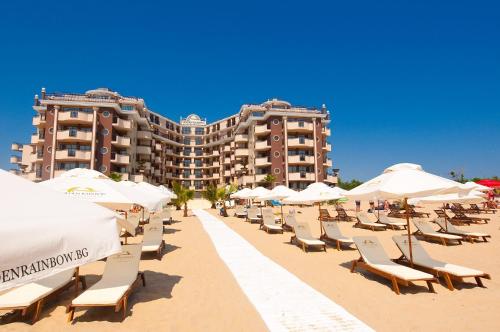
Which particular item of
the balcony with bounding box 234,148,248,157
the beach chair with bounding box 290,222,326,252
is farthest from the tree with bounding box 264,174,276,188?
the beach chair with bounding box 290,222,326,252

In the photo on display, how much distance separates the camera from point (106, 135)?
42.0m

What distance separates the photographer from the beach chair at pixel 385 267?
6.45 metres

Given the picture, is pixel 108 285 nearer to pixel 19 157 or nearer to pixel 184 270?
pixel 184 270

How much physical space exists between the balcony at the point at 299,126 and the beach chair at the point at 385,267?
4039 cm

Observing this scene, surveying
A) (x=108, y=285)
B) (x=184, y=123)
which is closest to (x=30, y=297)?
(x=108, y=285)

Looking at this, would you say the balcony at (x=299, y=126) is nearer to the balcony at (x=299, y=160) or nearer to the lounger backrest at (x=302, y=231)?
the balcony at (x=299, y=160)

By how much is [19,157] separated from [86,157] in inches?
1026

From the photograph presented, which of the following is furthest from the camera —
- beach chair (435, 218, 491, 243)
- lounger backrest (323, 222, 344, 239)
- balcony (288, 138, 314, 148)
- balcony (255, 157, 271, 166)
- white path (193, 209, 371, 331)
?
balcony (255, 157, 271, 166)

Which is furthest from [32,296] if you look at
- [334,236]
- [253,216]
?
[253,216]

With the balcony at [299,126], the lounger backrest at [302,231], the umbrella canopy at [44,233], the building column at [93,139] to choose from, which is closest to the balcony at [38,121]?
the building column at [93,139]

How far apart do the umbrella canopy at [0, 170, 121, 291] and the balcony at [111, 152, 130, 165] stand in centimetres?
4266

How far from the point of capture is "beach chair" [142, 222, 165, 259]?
34.0 ft

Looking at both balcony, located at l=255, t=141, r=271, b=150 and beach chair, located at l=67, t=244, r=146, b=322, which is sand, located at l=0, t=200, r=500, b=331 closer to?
beach chair, located at l=67, t=244, r=146, b=322

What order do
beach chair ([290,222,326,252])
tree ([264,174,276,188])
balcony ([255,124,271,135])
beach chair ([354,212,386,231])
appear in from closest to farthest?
1. beach chair ([290,222,326,252])
2. beach chair ([354,212,386,231])
3. tree ([264,174,276,188])
4. balcony ([255,124,271,135])
